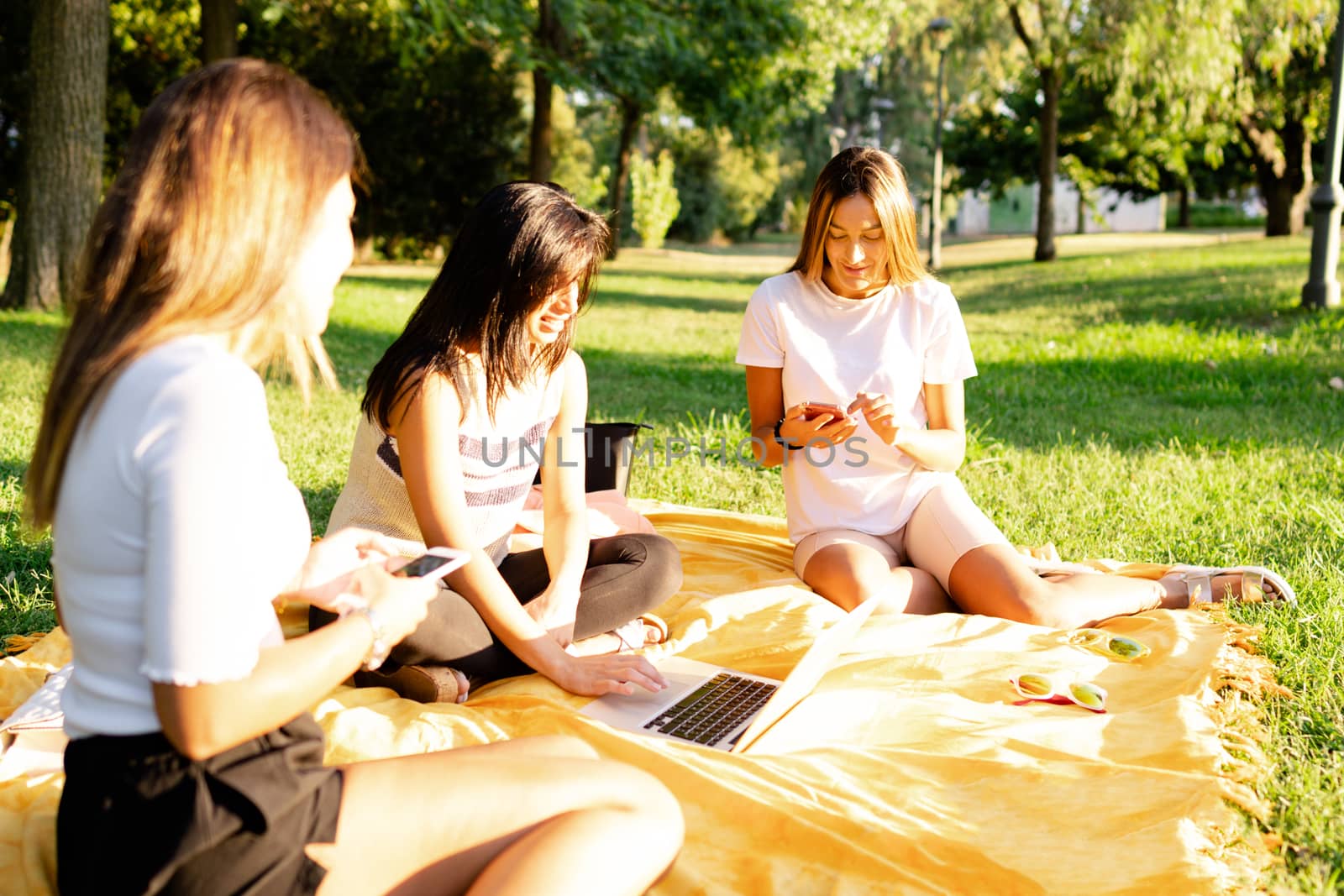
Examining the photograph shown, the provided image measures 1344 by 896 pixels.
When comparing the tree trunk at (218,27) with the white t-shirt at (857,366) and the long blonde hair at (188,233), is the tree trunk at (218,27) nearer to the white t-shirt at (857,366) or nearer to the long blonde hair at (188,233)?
the white t-shirt at (857,366)

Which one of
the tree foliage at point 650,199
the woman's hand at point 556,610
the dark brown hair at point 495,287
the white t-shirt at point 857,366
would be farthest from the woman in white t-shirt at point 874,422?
the tree foliage at point 650,199

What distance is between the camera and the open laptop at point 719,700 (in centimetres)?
256

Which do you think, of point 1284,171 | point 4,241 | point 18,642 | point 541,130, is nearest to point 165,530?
point 18,642

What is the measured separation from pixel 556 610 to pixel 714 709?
474 mm

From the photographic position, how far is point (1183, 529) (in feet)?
13.9

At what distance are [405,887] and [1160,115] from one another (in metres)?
21.1

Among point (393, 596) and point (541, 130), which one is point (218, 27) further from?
point (393, 596)

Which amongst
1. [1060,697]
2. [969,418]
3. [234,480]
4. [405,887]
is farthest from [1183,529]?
[234,480]

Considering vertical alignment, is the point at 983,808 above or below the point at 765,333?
below

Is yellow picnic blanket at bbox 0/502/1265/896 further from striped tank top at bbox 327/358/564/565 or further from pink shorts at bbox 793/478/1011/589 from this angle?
striped tank top at bbox 327/358/564/565

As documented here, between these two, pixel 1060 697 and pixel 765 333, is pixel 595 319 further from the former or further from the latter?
pixel 1060 697

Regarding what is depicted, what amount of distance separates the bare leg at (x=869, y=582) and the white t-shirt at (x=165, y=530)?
2161mm

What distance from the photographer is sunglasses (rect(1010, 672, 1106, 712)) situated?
272 centimetres

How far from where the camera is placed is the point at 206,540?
4.13ft
